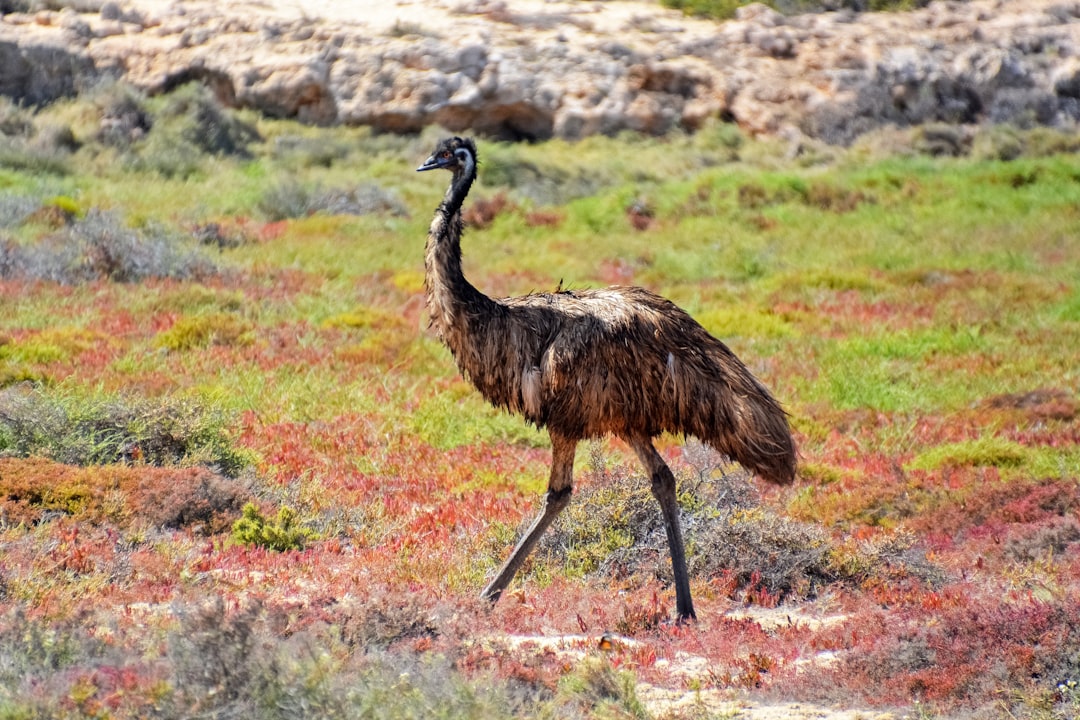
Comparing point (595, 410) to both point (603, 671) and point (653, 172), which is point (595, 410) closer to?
point (603, 671)

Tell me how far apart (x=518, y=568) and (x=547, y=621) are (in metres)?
0.39

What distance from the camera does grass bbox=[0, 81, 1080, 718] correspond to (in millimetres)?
5203

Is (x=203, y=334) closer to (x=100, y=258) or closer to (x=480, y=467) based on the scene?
(x=100, y=258)

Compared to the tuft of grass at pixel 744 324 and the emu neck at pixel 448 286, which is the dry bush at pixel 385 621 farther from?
the tuft of grass at pixel 744 324

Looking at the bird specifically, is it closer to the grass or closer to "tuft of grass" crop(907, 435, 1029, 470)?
the grass

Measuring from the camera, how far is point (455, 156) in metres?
7.16

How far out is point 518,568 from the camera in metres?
6.74

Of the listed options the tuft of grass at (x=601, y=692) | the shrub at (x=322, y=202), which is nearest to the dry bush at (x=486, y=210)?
the shrub at (x=322, y=202)

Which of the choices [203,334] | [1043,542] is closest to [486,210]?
[203,334]

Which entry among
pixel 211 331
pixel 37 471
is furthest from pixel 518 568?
pixel 211 331

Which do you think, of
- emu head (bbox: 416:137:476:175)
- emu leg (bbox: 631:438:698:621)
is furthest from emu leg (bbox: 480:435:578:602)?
emu head (bbox: 416:137:476:175)

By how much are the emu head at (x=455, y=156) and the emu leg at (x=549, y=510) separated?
5.01 feet

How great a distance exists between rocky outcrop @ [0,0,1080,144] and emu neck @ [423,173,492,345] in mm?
23377

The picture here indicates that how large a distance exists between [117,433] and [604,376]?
12.5ft
